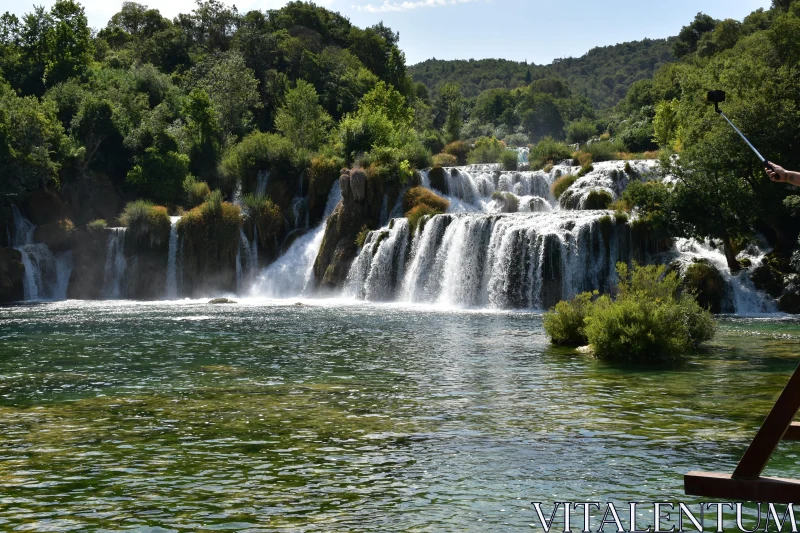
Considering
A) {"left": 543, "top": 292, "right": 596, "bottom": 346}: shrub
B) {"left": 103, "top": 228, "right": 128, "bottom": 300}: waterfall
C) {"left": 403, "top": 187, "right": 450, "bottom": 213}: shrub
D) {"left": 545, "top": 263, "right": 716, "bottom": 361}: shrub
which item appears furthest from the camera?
{"left": 103, "top": 228, "right": 128, "bottom": 300}: waterfall

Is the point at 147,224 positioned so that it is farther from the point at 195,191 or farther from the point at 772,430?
the point at 772,430

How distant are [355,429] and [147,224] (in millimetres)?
41573

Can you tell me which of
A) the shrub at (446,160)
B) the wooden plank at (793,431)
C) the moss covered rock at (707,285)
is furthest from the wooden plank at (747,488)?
the shrub at (446,160)

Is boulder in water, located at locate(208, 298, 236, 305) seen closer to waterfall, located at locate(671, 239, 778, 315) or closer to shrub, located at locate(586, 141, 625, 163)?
waterfall, located at locate(671, 239, 778, 315)

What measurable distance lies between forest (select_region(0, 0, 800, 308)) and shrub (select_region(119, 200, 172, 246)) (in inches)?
4.8

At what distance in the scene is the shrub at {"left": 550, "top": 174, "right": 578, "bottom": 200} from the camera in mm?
50562

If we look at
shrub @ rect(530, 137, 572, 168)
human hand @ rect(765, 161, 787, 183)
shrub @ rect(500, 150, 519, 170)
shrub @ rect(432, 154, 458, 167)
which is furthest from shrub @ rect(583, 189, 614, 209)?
human hand @ rect(765, 161, 787, 183)

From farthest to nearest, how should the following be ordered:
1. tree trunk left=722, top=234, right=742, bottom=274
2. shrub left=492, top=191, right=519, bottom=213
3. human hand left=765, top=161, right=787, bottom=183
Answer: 1. shrub left=492, top=191, right=519, bottom=213
2. tree trunk left=722, top=234, right=742, bottom=274
3. human hand left=765, top=161, right=787, bottom=183

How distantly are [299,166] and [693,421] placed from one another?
46330 millimetres

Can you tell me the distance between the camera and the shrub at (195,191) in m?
58.7

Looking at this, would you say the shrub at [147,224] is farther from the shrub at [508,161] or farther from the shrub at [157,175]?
the shrub at [508,161]

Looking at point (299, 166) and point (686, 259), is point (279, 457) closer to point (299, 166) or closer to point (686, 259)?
point (686, 259)

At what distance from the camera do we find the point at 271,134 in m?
67.8

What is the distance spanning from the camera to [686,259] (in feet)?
131
